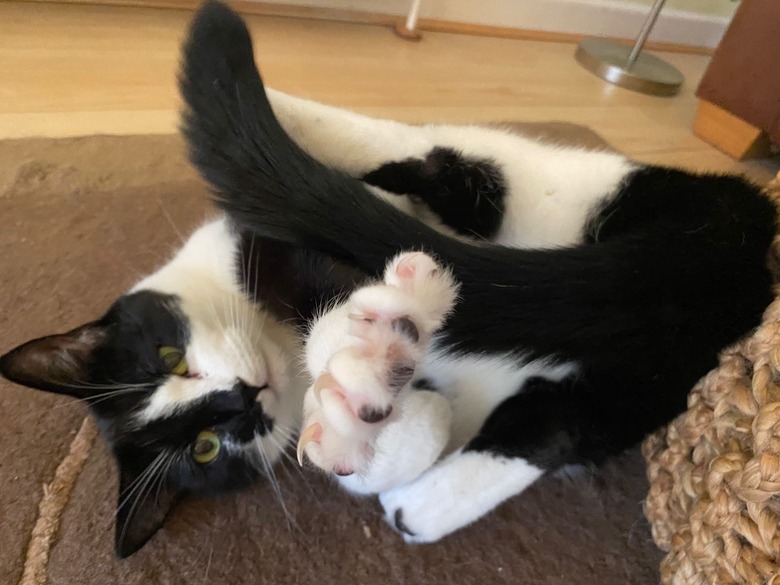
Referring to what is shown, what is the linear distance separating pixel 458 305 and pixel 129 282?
0.75m

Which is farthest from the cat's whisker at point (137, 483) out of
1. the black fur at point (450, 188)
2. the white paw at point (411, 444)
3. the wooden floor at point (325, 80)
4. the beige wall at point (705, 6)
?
the beige wall at point (705, 6)

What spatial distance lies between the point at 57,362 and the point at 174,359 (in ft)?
0.49

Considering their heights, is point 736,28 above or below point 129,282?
above

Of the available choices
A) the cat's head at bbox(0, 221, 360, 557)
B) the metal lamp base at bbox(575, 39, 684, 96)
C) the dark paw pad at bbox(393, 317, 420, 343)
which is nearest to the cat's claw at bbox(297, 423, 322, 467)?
the dark paw pad at bbox(393, 317, 420, 343)

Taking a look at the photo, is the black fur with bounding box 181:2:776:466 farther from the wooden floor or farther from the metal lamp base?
the metal lamp base

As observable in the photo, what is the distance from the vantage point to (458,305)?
2.07 feet

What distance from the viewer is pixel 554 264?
669 millimetres

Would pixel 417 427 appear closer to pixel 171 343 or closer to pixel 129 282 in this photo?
pixel 171 343

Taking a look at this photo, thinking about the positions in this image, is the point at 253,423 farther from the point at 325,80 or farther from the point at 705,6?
the point at 705,6

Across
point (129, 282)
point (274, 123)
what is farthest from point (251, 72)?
point (129, 282)

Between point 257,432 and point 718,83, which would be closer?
point 257,432

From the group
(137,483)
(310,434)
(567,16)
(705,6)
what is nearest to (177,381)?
(137,483)

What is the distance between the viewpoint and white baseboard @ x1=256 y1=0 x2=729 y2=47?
7.73ft

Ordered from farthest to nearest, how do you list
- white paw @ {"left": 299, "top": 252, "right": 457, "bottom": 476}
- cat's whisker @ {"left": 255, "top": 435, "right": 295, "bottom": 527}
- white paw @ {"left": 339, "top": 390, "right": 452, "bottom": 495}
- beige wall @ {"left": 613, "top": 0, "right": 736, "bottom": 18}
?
beige wall @ {"left": 613, "top": 0, "right": 736, "bottom": 18} → cat's whisker @ {"left": 255, "top": 435, "right": 295, "bottom": 527} → white paw @ {"left": 339, "top": 390, "right": 452, "bottom": 495} → white paw @ {"left": 299, "top": 252, "right": 457, "bottom": 476}
